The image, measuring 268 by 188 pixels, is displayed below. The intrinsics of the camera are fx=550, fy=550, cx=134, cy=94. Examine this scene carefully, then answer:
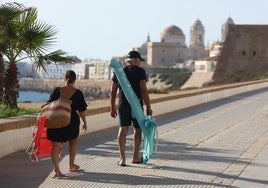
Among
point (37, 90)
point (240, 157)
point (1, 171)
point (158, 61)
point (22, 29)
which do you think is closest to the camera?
point (1, 171)

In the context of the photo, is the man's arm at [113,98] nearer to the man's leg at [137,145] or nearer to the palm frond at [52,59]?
the man's leg at [137,145]

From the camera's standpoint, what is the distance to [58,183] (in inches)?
213

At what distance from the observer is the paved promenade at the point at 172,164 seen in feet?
18.1

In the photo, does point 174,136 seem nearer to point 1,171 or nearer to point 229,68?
point 1,171

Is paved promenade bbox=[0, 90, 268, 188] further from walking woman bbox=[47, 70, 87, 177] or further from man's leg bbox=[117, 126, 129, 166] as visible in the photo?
walking woman bbox=[47, 70, 87, 177]

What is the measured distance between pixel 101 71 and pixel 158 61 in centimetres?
2703

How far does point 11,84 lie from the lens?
935 centimetres

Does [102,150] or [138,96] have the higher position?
[138,96]

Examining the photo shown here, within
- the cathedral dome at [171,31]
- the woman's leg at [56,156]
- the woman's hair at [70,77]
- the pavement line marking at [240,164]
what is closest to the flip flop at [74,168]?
the woman's leg at [56,156]

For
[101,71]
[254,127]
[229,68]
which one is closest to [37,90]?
[101,71]

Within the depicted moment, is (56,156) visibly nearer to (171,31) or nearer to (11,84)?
(11,84)

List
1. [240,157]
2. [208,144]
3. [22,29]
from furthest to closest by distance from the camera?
[22,29] < [208,144] < [240,157]

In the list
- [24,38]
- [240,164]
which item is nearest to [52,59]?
[24,38]

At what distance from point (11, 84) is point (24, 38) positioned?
890 millimetres
